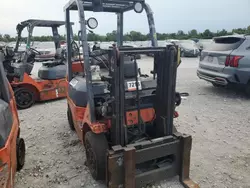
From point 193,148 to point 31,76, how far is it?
5176mm

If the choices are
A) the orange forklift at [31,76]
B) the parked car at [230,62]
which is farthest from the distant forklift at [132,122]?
the orange forklift at [31,76]

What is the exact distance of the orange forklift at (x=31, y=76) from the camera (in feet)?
21.5

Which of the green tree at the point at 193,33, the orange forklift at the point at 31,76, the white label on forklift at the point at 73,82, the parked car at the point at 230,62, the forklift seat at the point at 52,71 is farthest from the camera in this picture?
the green tree at the point at 193,33

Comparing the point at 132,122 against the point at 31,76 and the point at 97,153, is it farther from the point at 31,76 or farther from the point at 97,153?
the point at 31,76

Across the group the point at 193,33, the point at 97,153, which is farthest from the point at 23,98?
the point at 193,33

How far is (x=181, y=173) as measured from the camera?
9.73 ft

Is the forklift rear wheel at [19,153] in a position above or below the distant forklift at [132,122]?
below

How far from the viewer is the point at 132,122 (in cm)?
295

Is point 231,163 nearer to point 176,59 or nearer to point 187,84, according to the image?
point 176,59

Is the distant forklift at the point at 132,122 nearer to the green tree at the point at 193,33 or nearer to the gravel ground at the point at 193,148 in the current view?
the gravel ground at the point at 193,148

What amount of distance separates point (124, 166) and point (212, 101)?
15.4 ft

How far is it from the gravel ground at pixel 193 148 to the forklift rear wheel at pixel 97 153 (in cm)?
18

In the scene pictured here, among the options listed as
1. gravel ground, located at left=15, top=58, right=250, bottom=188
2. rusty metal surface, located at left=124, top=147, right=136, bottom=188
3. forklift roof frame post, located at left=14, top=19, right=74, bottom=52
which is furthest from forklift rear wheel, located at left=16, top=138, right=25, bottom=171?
forklift roof frame post, located at left=14, top=19, right=74, bottom=52

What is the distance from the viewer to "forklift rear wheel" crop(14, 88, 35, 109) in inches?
255
